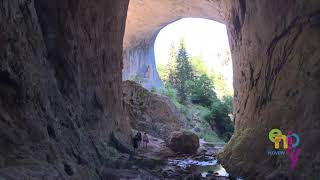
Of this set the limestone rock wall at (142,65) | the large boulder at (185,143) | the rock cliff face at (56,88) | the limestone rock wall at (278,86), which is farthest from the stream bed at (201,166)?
the limestone rock wall at (142,65)

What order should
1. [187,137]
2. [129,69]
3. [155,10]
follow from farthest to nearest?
1. [129,69]
2. [155,10]
3. [187,137]

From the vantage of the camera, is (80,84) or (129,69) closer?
(80,84)

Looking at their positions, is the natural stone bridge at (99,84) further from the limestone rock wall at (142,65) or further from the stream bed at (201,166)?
the limestone rock wall at (142,65)

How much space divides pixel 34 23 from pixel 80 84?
267 centimetres

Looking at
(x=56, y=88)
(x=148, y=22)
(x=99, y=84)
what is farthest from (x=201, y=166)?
(x=148, y=22)

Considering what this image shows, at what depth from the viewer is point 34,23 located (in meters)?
5.64

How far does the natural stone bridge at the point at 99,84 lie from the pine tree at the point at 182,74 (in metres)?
13.6

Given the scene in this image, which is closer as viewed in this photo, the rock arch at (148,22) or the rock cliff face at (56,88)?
the rock cliff face at (56,88)

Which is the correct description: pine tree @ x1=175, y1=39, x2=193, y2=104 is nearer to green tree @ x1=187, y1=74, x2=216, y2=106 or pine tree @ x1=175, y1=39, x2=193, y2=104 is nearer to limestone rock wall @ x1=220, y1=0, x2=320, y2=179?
green tree @ x1=187, y1=74, x2=216, y2=106

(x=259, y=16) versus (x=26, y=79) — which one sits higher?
(x=259, y=16)

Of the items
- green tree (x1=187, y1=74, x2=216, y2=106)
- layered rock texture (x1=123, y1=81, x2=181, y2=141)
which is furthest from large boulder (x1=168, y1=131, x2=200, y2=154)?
green tree (x1=187, y1=74, x2=216, y2=106)

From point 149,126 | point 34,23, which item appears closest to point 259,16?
point 34,23

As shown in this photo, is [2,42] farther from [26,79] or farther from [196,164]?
[196,164]

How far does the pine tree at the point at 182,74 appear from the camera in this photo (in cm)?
2608
